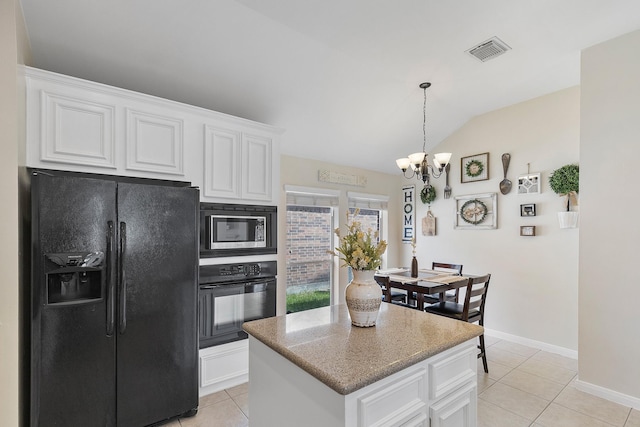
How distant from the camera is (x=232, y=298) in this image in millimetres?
2641

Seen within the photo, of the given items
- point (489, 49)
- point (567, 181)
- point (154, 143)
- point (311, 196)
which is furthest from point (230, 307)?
point (567, 181)

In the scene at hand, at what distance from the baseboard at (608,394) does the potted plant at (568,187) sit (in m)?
1.55

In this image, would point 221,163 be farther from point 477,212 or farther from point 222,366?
point 477,212

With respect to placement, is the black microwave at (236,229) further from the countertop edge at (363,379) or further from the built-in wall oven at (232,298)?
the countertop edge at (363,379)

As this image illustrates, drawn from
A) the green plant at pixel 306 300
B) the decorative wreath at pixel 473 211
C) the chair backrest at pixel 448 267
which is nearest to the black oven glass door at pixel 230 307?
the green plant at pixel 306 300

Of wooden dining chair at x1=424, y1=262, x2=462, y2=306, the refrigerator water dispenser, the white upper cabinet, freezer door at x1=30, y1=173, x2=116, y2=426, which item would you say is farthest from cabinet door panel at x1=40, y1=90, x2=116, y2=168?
wooden dining chair at x1=424, y1=262, x2=462, y2=306

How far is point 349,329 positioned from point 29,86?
7.92 feet

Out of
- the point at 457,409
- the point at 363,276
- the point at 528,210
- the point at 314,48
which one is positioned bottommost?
the point at 457,409

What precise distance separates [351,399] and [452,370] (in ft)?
2.19

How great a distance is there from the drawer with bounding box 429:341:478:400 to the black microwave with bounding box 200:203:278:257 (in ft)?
6.02

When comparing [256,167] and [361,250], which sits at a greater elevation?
[256,167]

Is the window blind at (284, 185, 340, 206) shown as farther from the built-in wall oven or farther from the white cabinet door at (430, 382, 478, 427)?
the white cabinet door at (430, 382, 478, 427)

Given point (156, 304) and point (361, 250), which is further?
point (156, 304)

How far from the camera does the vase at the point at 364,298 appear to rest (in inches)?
62.6
